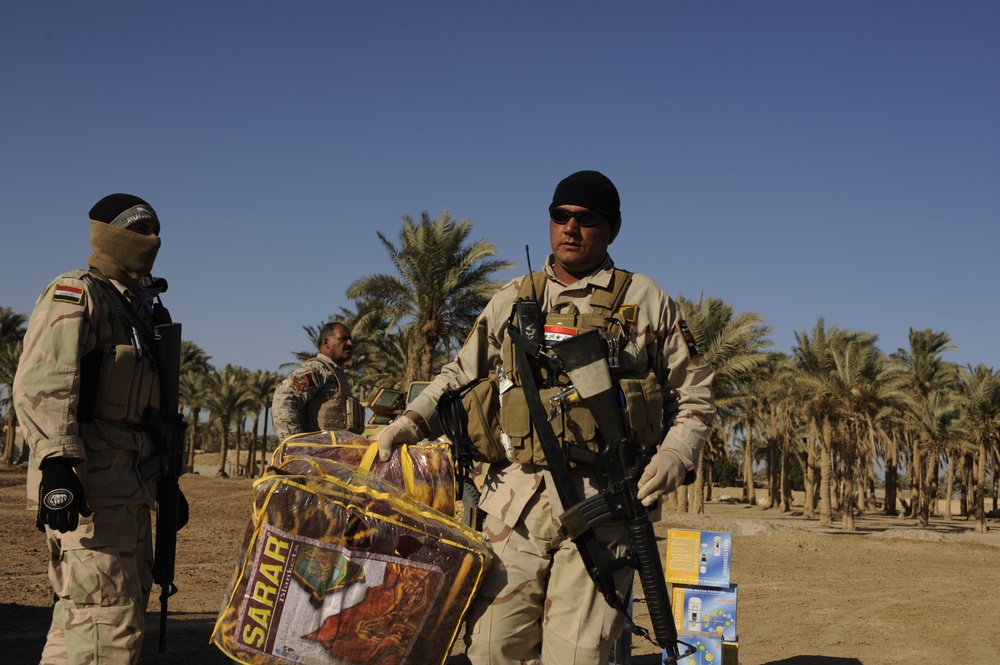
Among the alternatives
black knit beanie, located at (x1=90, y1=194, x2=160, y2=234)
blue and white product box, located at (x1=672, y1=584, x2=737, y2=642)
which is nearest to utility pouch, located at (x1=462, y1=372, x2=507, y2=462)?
black knit beanie, located at (x1=90, y1=194, x2=160, y2=234)

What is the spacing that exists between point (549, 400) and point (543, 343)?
226 mm

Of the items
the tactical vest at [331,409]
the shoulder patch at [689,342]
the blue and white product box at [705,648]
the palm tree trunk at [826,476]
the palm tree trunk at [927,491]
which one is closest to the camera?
the shoulder patch at [689,342]

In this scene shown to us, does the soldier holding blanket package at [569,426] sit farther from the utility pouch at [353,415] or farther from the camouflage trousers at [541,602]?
the utility pouch at [353,415]

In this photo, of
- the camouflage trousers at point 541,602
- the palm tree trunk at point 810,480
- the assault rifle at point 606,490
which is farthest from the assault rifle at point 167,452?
the palm tree trunk at point 810,480

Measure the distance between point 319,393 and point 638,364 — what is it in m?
4.52

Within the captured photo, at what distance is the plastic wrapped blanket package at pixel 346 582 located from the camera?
3.15 metres

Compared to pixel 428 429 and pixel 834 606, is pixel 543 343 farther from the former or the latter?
pixel 834 606

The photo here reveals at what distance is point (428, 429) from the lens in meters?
3.68

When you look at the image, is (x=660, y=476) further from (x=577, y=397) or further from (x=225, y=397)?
(x=225, y=397)

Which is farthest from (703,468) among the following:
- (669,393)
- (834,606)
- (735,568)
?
(669,393)

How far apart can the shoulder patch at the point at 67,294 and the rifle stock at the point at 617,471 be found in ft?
6.50

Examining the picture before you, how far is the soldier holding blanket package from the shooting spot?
10.7 ft

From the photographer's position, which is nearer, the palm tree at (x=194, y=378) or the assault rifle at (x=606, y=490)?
the assault rifle at (x=606, y=490)

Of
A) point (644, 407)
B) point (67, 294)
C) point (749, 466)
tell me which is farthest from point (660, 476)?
point (749, 466)
